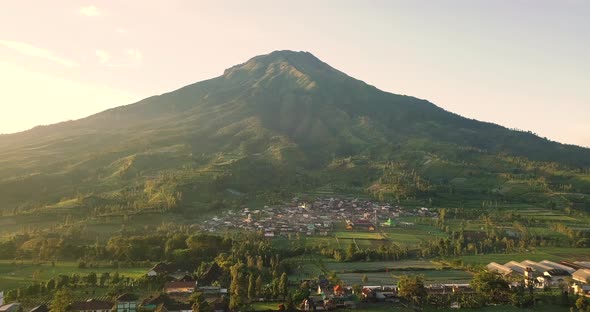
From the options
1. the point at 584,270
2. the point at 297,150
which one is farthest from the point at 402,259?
the point at 297,150

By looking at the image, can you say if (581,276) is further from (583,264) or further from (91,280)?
(91,280)

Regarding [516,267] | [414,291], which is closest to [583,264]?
[516,267]

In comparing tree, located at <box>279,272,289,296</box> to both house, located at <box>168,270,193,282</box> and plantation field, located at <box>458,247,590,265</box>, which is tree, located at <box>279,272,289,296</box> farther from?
plantation field, located at <box>458,247,590,265</box>

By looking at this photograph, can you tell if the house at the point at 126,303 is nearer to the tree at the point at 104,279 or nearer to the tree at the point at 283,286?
the tree at the point at 104,279

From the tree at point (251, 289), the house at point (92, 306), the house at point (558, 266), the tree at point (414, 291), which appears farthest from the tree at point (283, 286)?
the house at point (558, 266)

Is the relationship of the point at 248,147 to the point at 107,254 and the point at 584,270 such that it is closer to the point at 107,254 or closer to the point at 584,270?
the point at 107,254

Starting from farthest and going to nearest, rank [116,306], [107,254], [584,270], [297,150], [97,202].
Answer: [297,150]
[97,202]
[107,254]
[584,270]
[116,306]

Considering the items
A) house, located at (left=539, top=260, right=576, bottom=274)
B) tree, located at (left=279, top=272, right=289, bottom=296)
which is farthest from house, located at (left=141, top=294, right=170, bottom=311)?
house, located at (left=539, top=260, right=576, bottom=274)

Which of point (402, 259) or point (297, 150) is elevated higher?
point (297, 150)
